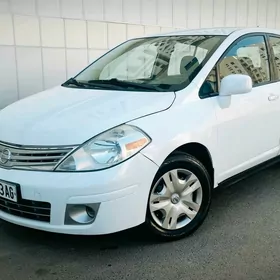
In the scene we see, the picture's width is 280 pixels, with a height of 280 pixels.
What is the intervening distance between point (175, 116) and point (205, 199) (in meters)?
0.72

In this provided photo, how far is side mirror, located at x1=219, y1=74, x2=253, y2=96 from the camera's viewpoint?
10.2ft

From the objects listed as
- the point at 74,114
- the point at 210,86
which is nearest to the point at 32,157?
the point at 74,114

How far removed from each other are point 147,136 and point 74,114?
582 mm

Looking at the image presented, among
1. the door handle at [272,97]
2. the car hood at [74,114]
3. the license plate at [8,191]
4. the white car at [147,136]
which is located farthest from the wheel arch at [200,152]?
the license plate at [8,191]

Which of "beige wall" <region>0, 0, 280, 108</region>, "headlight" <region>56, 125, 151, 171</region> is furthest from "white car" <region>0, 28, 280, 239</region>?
"beige wall" <region>0, 0, 280, 108</region>

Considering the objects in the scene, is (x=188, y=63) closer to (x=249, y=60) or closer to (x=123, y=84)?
(x=123, y=84)

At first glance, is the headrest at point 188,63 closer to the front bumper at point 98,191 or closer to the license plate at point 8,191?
the front bumper at point 98,191

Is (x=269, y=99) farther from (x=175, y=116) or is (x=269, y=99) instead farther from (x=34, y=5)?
(x=34, y=5)

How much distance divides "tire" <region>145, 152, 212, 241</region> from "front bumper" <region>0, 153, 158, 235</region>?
147mm

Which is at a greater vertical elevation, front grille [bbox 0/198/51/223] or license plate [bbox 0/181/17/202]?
license plate [bbox 0/181/17/202]

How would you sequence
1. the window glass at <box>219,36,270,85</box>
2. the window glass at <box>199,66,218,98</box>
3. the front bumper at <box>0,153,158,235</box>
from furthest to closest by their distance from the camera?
the window glass at <box>219,36,270,85</box> < the window glass at <box>199,66,218,98</box> < the front bumper at <box>0,153,158,235</box>

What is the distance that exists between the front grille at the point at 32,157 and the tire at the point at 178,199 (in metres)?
0.67

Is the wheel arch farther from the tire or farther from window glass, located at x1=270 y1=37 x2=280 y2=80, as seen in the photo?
window glass, located at x1=270 y1=37 x2=280 y2=80

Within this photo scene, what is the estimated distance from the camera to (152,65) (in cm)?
363
